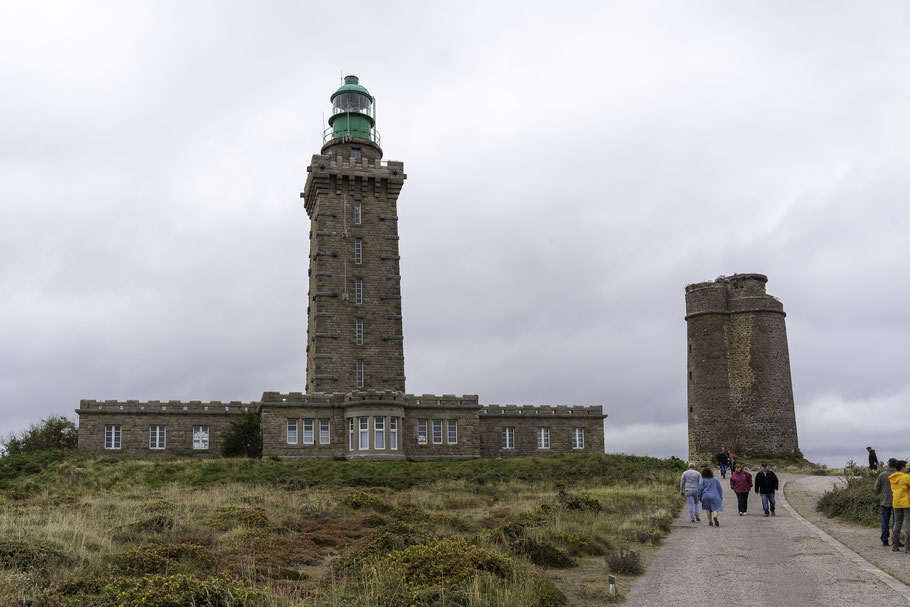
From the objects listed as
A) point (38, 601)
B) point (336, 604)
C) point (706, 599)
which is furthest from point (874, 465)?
point (38, 601)

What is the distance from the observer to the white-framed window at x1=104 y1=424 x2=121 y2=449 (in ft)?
140

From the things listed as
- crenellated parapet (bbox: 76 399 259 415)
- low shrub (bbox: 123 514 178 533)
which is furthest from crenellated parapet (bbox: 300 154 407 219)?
low shrub (bbox: 123 514 178 533)

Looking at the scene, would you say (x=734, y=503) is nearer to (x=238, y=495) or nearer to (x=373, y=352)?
(x=238, y=495)

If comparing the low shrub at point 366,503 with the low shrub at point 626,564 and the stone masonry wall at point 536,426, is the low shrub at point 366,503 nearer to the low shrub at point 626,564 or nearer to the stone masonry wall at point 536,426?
the low shrub at point 626,564

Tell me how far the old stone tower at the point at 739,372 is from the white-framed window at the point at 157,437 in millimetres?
33186

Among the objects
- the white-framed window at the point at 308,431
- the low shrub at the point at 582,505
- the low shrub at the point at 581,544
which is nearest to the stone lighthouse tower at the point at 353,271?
the white-framed window at the point at 308,431

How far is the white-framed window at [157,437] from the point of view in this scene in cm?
4305

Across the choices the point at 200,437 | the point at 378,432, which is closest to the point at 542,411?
the point at 378,432

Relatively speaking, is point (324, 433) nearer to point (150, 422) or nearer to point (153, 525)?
point (150, 422)

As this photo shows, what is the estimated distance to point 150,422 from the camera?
43188 millimetres

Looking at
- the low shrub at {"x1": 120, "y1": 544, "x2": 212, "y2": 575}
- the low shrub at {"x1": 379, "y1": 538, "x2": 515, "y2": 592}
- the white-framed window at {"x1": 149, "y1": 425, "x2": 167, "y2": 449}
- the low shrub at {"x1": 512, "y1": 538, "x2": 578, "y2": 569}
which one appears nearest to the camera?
the low shrub at {"x1": 379, "y1": 538, "x2": 515, "y2": 592}

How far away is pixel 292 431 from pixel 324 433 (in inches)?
65.5

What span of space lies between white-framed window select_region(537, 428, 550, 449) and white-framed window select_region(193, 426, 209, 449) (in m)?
19.4

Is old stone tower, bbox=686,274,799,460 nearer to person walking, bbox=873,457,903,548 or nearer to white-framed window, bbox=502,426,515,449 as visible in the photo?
white-framed window, bbox=502,426,515,449
